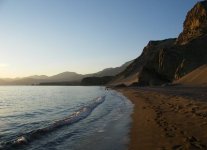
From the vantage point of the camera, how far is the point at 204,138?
11.0 meters

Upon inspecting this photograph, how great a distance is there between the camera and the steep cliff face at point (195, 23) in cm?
11000

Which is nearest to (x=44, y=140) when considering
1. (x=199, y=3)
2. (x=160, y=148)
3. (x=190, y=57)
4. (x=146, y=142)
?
(x=146, y=142)

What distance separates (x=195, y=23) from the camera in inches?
4493

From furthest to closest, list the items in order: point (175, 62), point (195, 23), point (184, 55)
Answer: point (195, 23), point (175, 62), point (184, 55)

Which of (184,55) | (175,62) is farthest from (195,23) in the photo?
(175,62)

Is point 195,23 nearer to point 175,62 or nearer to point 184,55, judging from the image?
point 184,55

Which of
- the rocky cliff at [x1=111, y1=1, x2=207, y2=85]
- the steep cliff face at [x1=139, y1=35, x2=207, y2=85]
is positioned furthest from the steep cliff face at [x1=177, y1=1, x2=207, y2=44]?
the steep cliff face at [x1=139, y1=35, x2=207, y2=85]

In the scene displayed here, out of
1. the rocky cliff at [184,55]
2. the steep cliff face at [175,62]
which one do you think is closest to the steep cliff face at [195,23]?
the rocky cliff at [184,55]

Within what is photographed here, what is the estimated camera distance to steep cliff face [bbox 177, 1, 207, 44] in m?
110

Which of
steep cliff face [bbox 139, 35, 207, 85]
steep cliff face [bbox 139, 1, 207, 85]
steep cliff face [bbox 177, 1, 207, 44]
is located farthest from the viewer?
steep cliff face [bbox 177, 1, 207, 44]

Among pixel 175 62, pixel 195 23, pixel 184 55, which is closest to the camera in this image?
pixel 184 55

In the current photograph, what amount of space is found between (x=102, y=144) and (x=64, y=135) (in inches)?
130

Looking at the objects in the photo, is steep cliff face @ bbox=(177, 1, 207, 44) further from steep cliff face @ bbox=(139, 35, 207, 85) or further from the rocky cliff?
steep cliff face @ bbox=(139, 35, 207, 85)

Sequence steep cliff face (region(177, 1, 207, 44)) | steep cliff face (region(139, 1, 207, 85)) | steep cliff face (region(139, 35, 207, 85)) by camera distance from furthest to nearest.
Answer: steep cliff face (region(177, 1, 207, 44)) → steep cliff face (region(139, 1, 207, 85)) → steep cliff face (region(139, 35, 207, 85))
